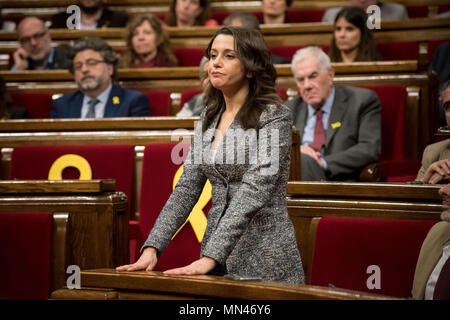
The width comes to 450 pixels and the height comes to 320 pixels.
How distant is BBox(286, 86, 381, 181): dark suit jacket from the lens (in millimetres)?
1351

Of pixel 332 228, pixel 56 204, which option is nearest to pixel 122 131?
pixel 56 204

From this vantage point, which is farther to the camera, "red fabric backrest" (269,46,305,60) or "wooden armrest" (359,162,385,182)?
"red fabric backrest" (269,46,305,60)

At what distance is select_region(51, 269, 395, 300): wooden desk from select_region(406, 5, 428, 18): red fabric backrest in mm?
1743

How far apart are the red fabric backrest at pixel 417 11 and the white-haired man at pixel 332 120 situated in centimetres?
84

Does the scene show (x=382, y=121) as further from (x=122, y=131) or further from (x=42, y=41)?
(x=42, y=41)

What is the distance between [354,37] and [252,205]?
40.8 inches

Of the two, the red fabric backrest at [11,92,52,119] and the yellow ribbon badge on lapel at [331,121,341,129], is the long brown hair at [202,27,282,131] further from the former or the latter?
the red fabric backrest at [11,92,52,119]

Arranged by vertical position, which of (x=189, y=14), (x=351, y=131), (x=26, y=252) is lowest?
(x=26, y=252)

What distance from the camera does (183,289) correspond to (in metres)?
0.61

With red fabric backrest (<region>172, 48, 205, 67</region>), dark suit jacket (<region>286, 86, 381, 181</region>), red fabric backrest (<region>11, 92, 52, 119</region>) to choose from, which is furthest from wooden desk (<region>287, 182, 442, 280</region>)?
red fabric backrest (<region>172, 48, 205, 67</region>)

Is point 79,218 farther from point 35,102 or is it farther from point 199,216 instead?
point 35,102

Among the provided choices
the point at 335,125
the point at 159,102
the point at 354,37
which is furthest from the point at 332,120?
the point at 159,102

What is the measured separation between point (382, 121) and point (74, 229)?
746mm

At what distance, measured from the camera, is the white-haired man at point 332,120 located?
1354mm
